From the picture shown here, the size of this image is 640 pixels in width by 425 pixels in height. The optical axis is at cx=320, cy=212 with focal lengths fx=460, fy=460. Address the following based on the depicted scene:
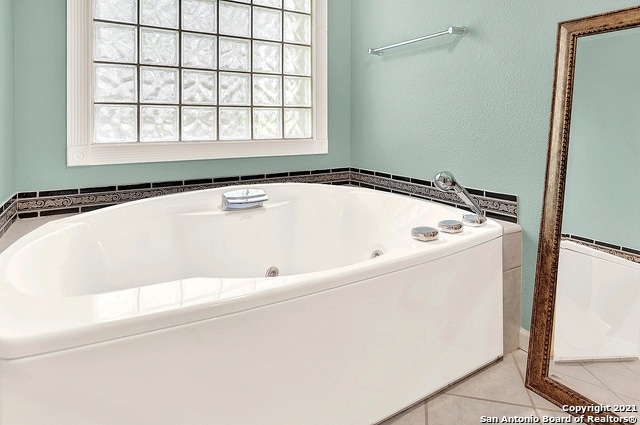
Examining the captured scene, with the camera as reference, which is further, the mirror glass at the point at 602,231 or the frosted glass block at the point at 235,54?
the frosted glass block at the point at 235,54

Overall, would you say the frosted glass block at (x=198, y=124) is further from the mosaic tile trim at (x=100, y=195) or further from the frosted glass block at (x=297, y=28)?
the frosted glass block at (x=297, y=28)

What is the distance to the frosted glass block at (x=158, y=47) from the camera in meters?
2.45

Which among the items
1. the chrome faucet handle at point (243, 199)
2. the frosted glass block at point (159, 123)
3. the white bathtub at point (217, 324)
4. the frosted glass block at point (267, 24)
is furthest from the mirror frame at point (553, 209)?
the frosted glass block at point (159, 123)

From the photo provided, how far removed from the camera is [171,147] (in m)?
2.47

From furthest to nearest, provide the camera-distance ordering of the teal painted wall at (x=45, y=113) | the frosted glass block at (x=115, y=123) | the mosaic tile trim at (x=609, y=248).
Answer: the frosted glass block at (x=115, y=123) → the teal painted wall at (x=45, y=113) → the mosaic tile trim at (x=609, y=248)

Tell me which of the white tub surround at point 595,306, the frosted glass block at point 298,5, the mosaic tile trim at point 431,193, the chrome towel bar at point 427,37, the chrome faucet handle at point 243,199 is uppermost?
the frosted glass block at point 298,5

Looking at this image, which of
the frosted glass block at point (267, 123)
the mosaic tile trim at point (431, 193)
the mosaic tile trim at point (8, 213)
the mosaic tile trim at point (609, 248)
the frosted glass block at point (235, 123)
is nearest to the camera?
the mosaic tile trim at point (609, 248)

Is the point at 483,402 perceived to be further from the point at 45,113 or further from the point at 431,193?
the point at 45,113

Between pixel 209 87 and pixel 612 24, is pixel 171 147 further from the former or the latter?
pixel 612 24

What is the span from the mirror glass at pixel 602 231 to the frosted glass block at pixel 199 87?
1.83 m

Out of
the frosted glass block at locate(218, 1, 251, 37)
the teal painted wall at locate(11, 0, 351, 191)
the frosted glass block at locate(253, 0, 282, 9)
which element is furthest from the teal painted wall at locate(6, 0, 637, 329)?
the frosted glass block at locate(218, 1, 251, 37)

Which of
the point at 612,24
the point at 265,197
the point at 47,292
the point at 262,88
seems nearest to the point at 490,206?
the point at 612,24

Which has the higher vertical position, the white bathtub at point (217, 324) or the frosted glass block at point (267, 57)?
the frosted glass block at point (267, 57)

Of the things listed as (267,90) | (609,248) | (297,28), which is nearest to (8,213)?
(267,90)
